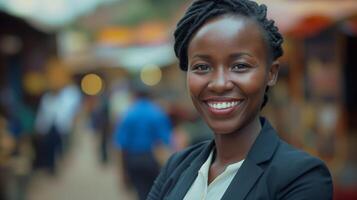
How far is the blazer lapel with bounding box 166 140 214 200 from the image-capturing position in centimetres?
225

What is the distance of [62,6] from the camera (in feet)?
100.0

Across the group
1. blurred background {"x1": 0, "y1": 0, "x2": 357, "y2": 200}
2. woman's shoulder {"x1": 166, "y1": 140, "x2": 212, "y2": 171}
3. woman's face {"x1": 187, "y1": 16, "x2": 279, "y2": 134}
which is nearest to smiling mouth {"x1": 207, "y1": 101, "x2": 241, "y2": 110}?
woman's face {"x1": 187, "y1": 16, "x2": 279, "y2": 134}

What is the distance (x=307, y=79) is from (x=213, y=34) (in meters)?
6.49

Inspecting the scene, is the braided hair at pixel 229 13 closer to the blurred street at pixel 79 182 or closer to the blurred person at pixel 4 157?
the blurred person at pixel 4 157

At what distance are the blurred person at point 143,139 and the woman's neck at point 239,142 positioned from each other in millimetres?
5977

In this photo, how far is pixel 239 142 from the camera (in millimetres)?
2211

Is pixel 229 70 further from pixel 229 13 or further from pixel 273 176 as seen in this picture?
pixel 273 176

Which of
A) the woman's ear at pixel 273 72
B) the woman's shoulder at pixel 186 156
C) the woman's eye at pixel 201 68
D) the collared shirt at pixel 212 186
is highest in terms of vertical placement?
the woman's eye at pixel 201 68

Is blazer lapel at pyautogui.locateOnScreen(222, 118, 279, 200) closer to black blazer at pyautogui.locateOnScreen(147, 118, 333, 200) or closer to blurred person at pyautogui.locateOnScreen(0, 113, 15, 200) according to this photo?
black blazer at pyautogui.locateOnScreen(147, 118, 333, 200)

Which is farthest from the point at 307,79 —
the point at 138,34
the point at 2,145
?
the point at 138,34

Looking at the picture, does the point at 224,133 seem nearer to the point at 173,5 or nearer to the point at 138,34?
the point at 138,34

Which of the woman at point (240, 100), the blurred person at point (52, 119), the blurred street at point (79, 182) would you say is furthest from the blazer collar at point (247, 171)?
the blurred person at point (52, 119)

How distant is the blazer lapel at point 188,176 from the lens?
2.25 m

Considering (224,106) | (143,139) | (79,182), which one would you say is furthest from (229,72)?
(79,182)
